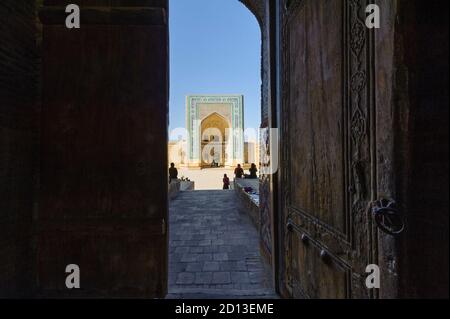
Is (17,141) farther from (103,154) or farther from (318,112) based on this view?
(318,112)

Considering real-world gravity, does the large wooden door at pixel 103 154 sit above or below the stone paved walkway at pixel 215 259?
above

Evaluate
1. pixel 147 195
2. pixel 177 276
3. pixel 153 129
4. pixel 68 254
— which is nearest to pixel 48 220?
pixel 68 254

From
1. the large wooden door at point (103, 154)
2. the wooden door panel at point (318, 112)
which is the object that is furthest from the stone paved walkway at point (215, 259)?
the wooden door panel at point (318, 112)

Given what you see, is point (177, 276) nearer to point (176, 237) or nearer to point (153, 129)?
point (176, 237)

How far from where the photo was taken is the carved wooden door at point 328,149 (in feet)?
3.65

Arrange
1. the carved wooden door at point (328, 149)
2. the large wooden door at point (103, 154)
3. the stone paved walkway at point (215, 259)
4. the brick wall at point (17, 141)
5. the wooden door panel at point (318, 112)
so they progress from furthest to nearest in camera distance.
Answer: the stone paved walkway at point (215, 259)
the large wooden door at point (103, 154)
the brick wall at point (17, 141)
the wooden door panel at point (318, 112)
the carved wooden door at point (328, 149)

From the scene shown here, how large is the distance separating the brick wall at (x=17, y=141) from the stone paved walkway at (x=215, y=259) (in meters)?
1.28

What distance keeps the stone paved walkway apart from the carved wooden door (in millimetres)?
642

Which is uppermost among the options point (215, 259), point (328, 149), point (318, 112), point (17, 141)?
point (318, 112)

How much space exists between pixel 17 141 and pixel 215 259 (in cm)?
254

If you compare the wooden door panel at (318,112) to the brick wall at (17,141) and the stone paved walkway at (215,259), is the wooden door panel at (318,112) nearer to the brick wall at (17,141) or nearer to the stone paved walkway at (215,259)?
the stone paved walkway at (215,259)

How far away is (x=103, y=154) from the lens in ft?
6.63

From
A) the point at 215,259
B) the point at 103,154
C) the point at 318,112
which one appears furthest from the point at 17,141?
the point at 215,259

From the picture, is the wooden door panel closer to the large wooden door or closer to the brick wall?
the large wooden door
